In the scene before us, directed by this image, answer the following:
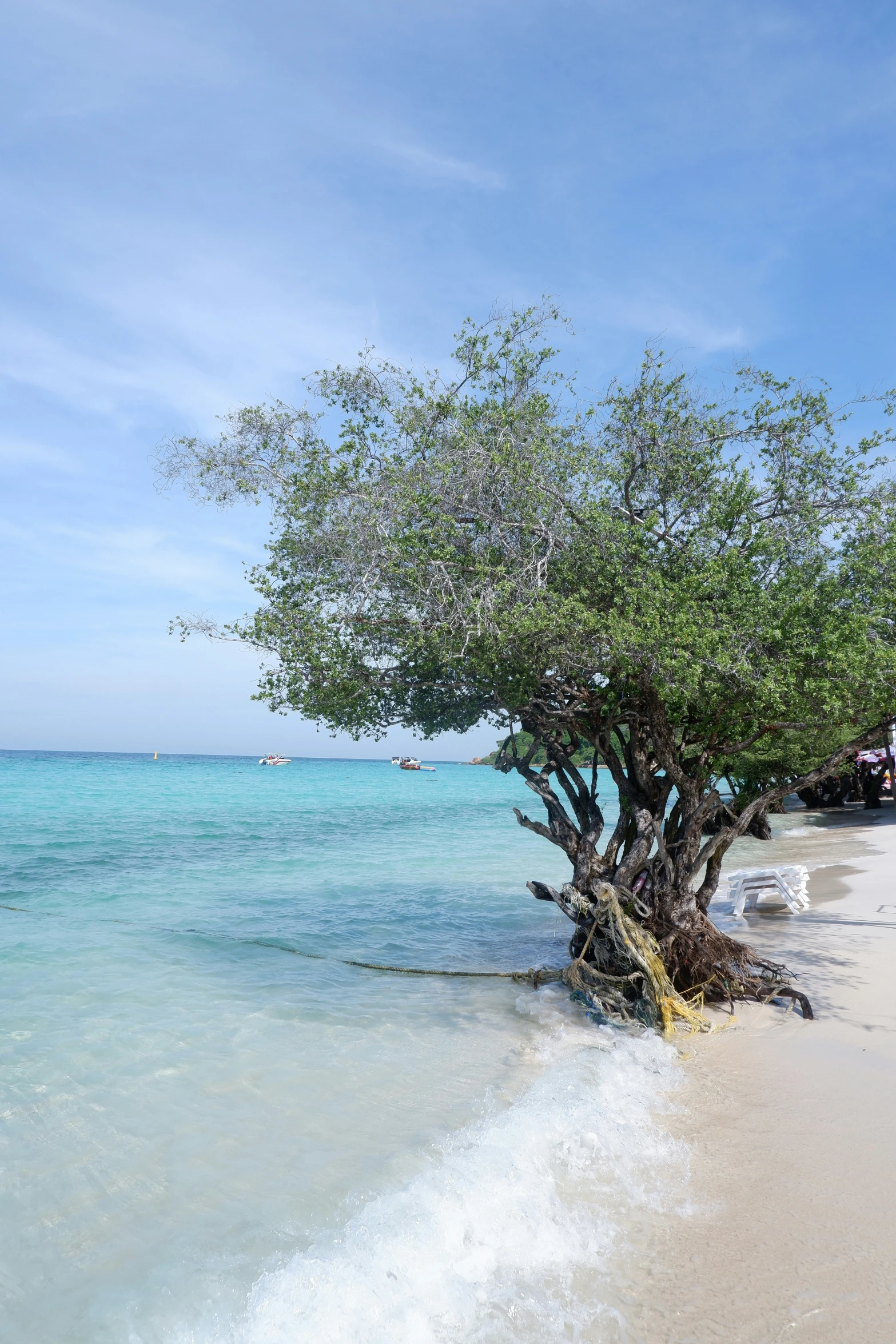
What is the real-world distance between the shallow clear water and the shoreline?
0.36m

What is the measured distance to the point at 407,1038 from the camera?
8781 mm

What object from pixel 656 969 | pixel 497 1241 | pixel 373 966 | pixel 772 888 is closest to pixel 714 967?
pixel 656 969

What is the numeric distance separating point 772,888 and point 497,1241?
13224 millimetres

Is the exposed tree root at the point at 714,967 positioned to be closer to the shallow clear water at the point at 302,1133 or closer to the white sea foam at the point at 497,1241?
the shallow clear water at the point at 302,1133

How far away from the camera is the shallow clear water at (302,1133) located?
179 inches

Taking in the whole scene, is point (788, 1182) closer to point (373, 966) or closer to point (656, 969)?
point (656, 969)

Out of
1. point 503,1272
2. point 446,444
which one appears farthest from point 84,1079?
point 446,444

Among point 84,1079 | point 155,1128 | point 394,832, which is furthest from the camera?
point 394,832

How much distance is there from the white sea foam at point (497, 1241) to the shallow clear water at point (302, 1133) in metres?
0.02

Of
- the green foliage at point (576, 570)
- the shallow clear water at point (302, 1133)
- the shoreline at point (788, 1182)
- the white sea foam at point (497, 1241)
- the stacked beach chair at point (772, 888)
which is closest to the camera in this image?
the shoreline at point (788, 1182)

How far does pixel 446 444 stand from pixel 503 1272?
7846mm

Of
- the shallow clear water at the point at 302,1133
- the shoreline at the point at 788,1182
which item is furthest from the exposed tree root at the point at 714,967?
the shallow clear water at the point at 302,1133

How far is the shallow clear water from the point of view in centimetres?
454

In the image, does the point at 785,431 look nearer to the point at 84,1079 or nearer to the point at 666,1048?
the point at 666,1048
